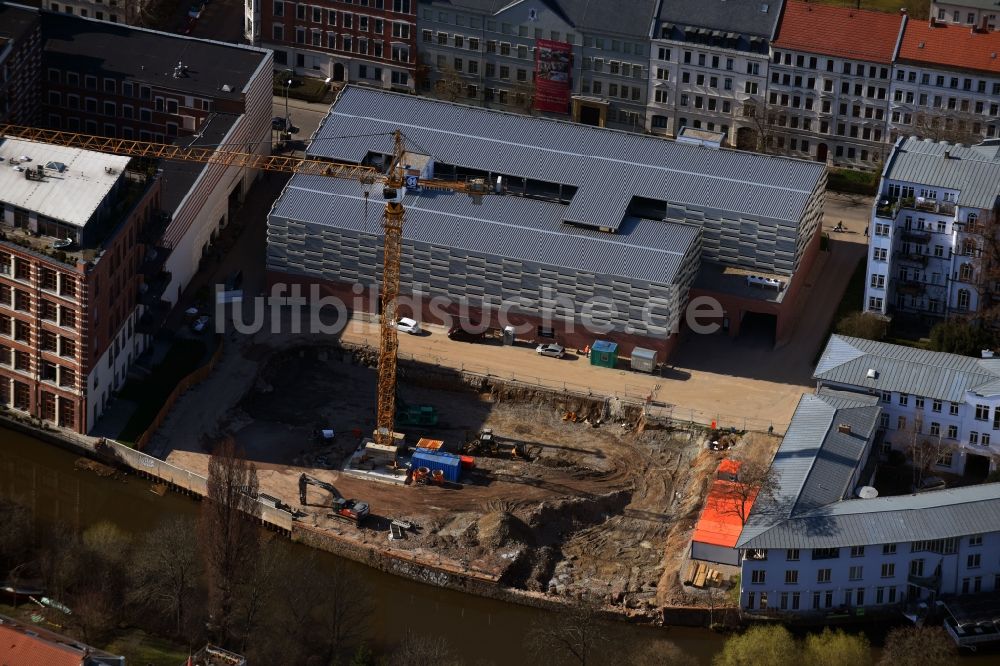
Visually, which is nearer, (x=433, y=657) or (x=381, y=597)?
(x=433, y=657)

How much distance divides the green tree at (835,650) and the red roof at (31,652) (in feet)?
185

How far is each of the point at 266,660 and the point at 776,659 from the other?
127 ft

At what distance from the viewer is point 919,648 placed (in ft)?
601

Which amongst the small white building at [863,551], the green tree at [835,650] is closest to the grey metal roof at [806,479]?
the small white building at [863,551]

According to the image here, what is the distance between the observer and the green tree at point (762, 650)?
182 meters

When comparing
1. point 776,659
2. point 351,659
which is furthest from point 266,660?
point 776,659

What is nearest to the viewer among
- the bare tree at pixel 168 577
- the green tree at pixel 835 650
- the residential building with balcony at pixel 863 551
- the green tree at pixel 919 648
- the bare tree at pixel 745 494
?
the green tree at pixel 835 650

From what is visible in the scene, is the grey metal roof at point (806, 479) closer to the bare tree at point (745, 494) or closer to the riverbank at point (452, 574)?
the bare tree at point (745, 494)

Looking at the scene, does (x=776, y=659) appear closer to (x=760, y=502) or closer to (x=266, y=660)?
(x=760, y=502)

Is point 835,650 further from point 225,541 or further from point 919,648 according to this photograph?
point 225,541

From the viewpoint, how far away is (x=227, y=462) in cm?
18500

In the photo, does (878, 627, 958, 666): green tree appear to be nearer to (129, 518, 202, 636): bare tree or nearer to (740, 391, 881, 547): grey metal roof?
(740, 391, 881, 547): grey metal roof

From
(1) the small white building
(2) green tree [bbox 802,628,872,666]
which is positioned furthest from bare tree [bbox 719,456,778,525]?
(2) green tree [bbox 802,628,872,666]

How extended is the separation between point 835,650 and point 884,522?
1237 centimetres
